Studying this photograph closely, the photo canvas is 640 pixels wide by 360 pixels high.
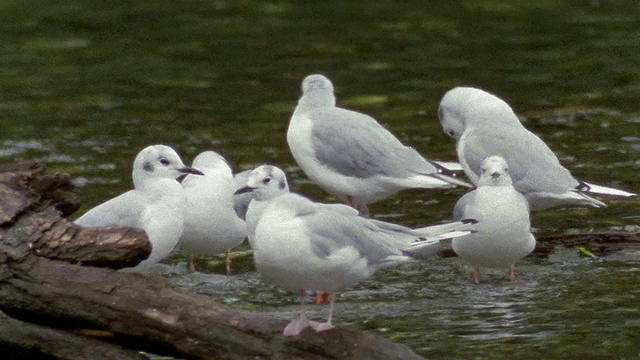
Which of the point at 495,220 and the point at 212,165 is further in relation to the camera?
the point at 212,165

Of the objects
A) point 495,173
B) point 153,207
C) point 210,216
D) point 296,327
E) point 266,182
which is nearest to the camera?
point 296,327

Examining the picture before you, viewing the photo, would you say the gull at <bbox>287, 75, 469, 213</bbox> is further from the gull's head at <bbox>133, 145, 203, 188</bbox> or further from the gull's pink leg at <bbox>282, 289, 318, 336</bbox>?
the gull's pink leg at <bbox>282, 289, 318, 336</bbox>

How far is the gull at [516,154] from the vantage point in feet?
28.1

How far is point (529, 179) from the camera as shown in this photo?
8.56 meters

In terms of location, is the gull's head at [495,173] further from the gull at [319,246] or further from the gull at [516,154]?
the gull at [319,246]

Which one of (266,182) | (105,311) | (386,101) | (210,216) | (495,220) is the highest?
(386,101)

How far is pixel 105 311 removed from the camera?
5945 millimetres

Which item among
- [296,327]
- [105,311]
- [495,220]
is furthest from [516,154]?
[105,311]

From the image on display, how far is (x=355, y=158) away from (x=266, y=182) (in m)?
2.13

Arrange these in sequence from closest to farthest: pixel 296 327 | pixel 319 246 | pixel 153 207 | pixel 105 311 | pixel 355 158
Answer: pixel 296 327, pixel 105 311, pixel 319 246, pixel 153 207, pixel 355 158

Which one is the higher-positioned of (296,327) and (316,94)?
(316,94)

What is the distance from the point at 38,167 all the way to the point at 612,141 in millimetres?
6393

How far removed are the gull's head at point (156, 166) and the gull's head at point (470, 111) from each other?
7.76 ft

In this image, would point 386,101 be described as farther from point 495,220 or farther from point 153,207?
point 153,207
